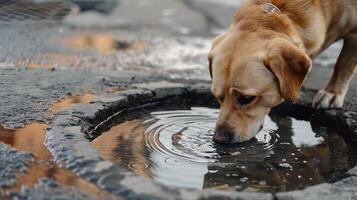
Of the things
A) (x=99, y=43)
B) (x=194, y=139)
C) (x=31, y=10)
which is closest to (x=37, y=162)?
(x=194, y=139)

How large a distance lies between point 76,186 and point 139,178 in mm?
327

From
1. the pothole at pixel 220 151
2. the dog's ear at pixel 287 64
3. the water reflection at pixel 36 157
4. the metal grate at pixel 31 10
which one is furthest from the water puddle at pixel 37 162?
the metal grate at pixel 31 10

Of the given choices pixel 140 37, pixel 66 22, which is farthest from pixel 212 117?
pixel 66 22

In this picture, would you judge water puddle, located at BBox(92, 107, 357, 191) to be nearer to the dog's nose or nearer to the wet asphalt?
the dog's nose

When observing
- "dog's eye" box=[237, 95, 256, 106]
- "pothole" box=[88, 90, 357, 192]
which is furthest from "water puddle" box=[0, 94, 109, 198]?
"dog's eye" box=[237, 95, 256, 106]

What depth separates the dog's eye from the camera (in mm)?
4031

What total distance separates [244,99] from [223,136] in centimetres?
29

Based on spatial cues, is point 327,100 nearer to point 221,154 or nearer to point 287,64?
point 287,64

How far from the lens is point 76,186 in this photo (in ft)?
10.0

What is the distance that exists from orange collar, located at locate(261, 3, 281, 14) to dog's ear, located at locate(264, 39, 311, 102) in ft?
1.14

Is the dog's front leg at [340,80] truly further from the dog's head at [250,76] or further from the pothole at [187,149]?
the dog's head at [250,76]

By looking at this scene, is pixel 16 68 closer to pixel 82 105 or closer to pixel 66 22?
pixel 82 105

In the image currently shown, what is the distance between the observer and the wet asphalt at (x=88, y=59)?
4.10 m

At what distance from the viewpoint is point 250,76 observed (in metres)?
3.95
